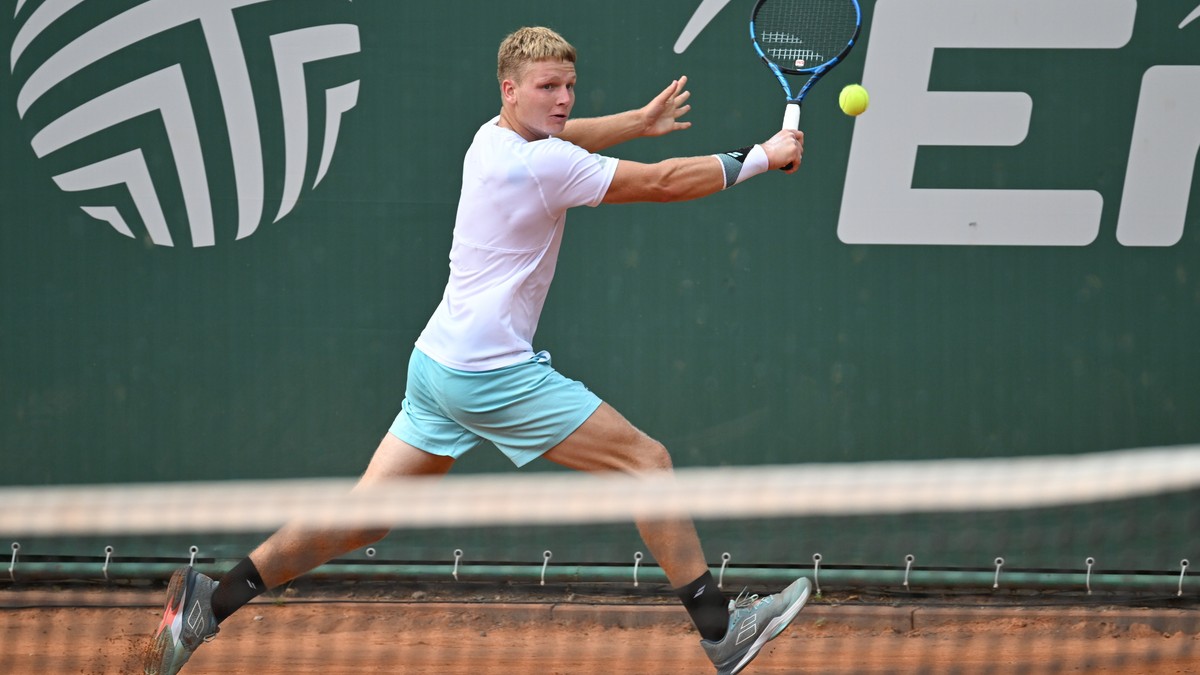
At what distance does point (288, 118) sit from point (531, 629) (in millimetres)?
1620

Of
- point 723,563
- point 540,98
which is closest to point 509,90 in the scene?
point 540,98

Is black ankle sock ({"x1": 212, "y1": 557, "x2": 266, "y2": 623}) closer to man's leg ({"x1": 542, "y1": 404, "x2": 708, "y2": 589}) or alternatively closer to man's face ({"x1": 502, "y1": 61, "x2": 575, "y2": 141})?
man's leg ({"x1": 542, "y1": 404, "x2": 708, "y2": 589})

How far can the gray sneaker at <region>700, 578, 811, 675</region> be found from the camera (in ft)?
9.94

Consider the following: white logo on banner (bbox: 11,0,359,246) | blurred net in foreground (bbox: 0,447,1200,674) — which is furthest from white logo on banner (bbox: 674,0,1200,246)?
white logo on banner (bbox: 11,0,359,246)

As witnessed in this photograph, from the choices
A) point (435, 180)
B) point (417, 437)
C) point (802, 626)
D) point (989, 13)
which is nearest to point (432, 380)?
point (417, 437)

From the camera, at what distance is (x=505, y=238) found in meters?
2.91

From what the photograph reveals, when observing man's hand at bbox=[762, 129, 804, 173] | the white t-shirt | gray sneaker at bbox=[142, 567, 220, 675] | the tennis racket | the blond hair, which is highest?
the tennis racket

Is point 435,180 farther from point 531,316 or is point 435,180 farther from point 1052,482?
point 1052,482

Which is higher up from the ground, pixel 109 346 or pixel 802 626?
pixel 109 346

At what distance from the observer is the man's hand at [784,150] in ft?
9.59

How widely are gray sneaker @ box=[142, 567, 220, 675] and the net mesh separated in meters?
Answer: 1.91

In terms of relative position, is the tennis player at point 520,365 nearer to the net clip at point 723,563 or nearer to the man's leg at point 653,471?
the man's leg at point 653,471

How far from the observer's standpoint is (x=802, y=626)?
13.4 ft

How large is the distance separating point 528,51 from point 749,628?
4.24 feet
